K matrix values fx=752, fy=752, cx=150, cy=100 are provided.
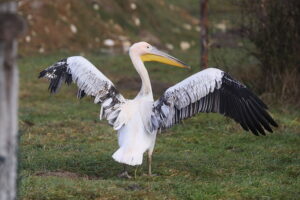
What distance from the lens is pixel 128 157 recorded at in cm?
705

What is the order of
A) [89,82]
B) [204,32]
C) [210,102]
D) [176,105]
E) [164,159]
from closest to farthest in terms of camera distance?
[176,105] → [210,102] → [89,82] → [164,159] → [204,32]

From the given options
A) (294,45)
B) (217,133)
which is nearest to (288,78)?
(294,45)

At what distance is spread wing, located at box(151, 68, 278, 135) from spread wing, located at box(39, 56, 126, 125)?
1.41 ft

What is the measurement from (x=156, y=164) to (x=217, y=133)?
2.13 meters

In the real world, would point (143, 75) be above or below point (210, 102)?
above

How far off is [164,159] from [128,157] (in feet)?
4.50

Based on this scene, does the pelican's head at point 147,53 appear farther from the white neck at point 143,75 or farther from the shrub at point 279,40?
the shrub at point 279,40

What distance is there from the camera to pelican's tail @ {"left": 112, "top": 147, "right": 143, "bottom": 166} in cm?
699

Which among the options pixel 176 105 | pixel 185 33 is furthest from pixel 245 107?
pixel 185 33

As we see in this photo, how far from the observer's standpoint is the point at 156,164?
808 cm

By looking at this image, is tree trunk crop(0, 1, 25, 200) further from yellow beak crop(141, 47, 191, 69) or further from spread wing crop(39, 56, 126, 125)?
yellow beak crop(141, 47, 191, 69)

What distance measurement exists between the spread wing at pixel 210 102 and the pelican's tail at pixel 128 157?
1.53ft

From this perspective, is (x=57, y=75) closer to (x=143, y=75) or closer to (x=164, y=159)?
(x=143, y=75)

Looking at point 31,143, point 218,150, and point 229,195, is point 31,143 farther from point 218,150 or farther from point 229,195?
point 229,195
